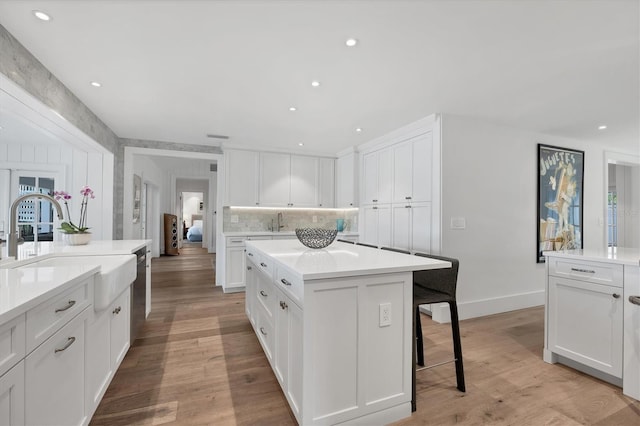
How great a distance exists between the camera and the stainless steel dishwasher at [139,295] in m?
2.50

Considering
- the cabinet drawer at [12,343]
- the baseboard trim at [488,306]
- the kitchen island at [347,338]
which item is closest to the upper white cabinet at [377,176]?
the baseboard trim at [488,306]

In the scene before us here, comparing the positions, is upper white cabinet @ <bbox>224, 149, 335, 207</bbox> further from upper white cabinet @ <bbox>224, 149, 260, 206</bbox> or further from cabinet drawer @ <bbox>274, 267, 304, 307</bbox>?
cabinet drawer @ <bbox>274, 267, 304, 307</bbox>

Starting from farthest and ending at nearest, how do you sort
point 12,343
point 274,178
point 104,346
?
1. point 274,178
2. point 104,346
3. point 12,343

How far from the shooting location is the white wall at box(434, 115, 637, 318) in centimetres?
334

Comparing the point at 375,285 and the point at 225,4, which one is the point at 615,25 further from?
the point at 225,4

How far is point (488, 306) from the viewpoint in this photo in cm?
350

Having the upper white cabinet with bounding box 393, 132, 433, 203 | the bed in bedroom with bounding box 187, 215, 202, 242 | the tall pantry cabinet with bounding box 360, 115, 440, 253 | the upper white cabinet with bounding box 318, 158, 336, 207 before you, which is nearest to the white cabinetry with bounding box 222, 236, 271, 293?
the upper white cabinet with bounding box 318, 158, 336, 207

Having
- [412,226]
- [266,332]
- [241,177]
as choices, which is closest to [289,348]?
[266,332]

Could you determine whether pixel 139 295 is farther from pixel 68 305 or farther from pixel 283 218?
pixel 283 218

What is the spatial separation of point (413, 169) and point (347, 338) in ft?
8.89

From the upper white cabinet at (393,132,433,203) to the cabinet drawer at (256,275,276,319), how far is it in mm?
2193

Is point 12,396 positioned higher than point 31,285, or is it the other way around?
point 31,285

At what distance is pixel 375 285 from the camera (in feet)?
5.20

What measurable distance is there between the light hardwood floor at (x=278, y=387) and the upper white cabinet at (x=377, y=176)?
1886mm
